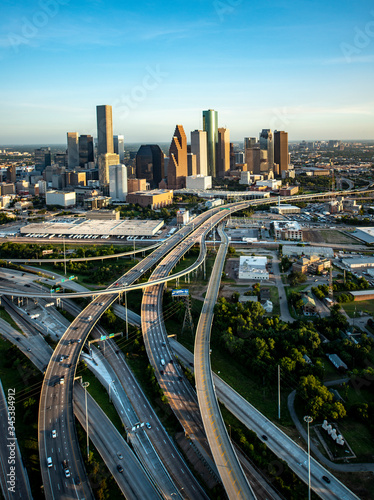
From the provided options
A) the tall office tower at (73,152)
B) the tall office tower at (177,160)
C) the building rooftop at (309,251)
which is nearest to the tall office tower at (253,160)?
the tall office tower at (177,160)

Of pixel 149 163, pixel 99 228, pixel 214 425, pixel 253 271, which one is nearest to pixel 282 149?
pixel 149 163

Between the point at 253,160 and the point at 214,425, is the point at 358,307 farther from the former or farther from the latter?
the point at 253,160

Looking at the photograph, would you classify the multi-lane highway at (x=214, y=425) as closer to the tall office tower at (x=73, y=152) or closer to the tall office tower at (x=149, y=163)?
the tall office tower at (x=149, y=163)

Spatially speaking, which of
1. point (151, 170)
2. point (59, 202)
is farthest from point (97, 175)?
point (59, 202)

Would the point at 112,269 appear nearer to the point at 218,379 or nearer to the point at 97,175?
the point at 218,379

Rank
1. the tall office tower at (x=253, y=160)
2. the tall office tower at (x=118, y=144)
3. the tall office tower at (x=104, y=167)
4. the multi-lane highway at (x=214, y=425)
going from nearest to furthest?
the multi-lane highway at (x=214, y=425)
the tall office tower at (x=104, y=167)
the tall office tower at (x=253, y=160)
the tall office tower at (x=118, y=144)
